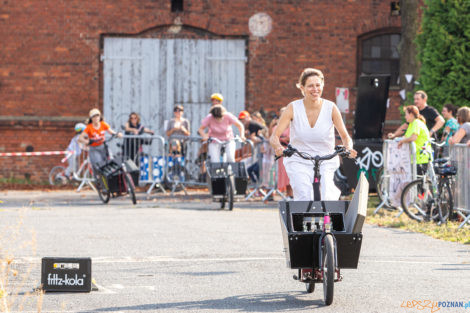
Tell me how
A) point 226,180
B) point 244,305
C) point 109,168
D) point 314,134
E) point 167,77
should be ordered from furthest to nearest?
1. point 167,77
2. point 109,168
3. point 226,180
4. point 314,134
5. point 244,305

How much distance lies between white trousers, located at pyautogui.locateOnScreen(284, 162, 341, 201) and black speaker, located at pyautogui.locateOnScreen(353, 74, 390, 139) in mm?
10566

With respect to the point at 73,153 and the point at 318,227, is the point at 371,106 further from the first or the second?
the point at 318,227

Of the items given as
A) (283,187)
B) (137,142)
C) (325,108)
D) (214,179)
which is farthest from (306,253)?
(137,142)

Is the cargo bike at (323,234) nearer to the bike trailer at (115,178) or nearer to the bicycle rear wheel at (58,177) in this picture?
the bike trailer at (115,178)

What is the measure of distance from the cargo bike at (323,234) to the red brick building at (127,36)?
647 inches

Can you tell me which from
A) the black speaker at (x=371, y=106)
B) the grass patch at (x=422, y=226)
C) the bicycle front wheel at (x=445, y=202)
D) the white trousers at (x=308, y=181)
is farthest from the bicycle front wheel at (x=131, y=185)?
the white trousers at (x=308, y=181)

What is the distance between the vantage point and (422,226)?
1435cm

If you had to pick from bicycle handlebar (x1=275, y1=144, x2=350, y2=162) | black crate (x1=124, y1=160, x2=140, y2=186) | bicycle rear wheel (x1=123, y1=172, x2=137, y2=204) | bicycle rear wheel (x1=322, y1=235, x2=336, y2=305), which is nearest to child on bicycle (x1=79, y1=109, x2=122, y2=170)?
black crate (x1=124, y1=160, x2=140, y2=186)

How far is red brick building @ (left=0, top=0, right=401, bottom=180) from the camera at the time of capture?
79.4ft

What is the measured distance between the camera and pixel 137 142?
22.3 meters

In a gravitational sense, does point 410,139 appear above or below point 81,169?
above

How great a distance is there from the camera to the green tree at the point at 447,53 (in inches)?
762

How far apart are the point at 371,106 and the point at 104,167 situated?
525cm

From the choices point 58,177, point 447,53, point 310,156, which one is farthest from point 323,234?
point 58,177
